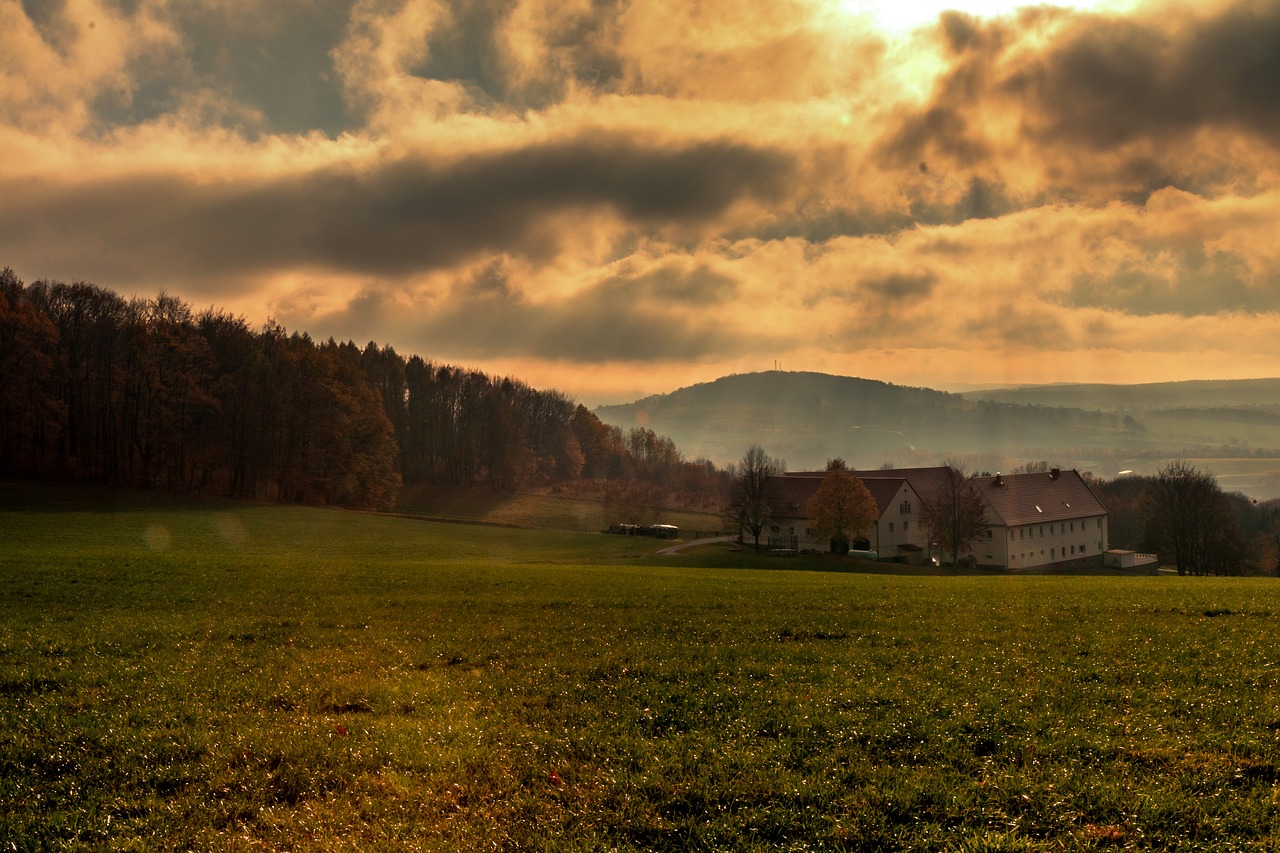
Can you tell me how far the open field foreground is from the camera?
29.2ft

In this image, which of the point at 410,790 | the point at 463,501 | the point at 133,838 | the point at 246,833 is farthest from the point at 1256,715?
the point at 463,501

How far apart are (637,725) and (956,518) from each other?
86083 millimetres

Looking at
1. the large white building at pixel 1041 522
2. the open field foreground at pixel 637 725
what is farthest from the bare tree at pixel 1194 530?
the open field foreground at pixel 637 725

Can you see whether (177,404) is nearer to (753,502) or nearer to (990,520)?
(753,502)

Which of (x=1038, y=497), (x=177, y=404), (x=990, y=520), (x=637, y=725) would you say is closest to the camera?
(x=637, y=725)

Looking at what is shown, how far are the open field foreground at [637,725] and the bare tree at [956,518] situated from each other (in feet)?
220

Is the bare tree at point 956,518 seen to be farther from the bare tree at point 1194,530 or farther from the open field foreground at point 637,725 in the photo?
the open field foreground at point 637,725

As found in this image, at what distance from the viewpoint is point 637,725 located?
12180 millimetres

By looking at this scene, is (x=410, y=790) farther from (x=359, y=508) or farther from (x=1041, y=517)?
(x=1041, y=517)

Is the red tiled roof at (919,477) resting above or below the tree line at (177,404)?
below

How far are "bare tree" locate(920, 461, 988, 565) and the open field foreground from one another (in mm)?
67000

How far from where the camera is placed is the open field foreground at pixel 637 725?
8.89m

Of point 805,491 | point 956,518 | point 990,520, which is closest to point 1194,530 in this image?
point 990,520

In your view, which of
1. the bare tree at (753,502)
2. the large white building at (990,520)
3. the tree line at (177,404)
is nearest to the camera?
the tree line at (177,404)
